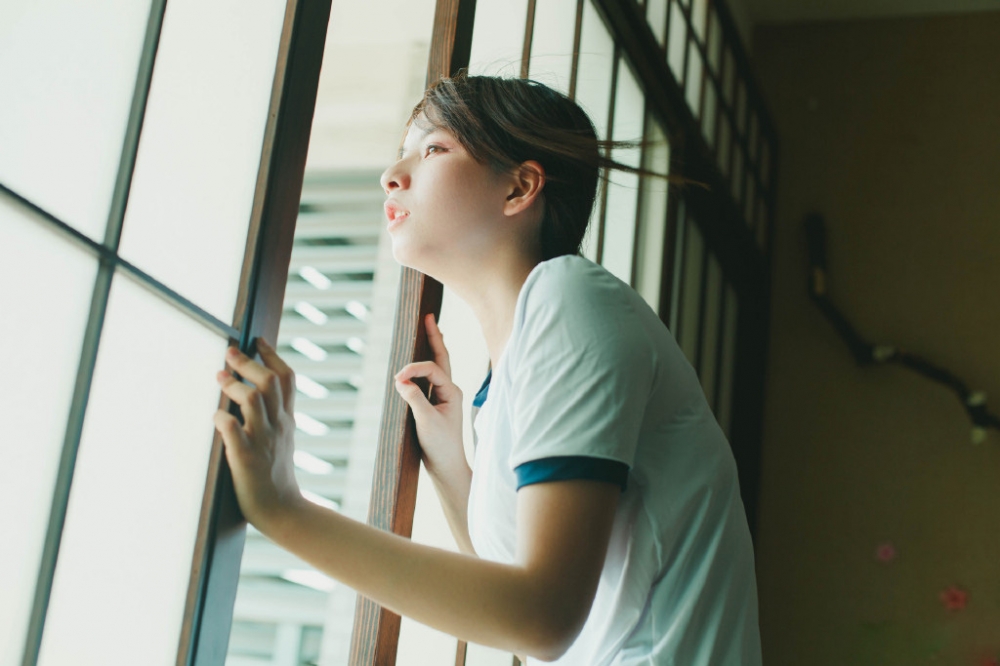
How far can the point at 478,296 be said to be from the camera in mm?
1021

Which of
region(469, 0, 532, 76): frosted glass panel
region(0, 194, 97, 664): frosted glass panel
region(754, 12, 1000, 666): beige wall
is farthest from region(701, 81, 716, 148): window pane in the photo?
region(0, 194, 97, 664): frosted glass panel

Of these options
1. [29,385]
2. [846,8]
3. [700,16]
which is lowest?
[29,385]

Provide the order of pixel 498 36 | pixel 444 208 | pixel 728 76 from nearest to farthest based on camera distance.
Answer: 1. pixel 444 208
2. pixel 498 36
3. pixel 728 76

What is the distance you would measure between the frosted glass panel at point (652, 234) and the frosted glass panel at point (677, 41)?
170mm

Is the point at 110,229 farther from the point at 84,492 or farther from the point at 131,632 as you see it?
the point at 131,632

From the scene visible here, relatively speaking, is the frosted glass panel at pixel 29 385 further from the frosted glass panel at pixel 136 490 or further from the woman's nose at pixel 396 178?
the woman's nose at pixel 396 178

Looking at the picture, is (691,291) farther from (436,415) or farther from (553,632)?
(553,632)

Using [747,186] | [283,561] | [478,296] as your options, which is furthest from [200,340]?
[747,186]

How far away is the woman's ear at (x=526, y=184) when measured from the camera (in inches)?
39.8

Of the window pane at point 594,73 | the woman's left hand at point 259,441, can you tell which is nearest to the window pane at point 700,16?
the window pane at point 594,73

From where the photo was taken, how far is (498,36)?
55.4 inches

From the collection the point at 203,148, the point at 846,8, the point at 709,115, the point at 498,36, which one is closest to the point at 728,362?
the point at 709,115

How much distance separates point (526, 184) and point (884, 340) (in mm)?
2405

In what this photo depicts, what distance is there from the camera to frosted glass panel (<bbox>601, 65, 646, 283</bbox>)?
183 cm
